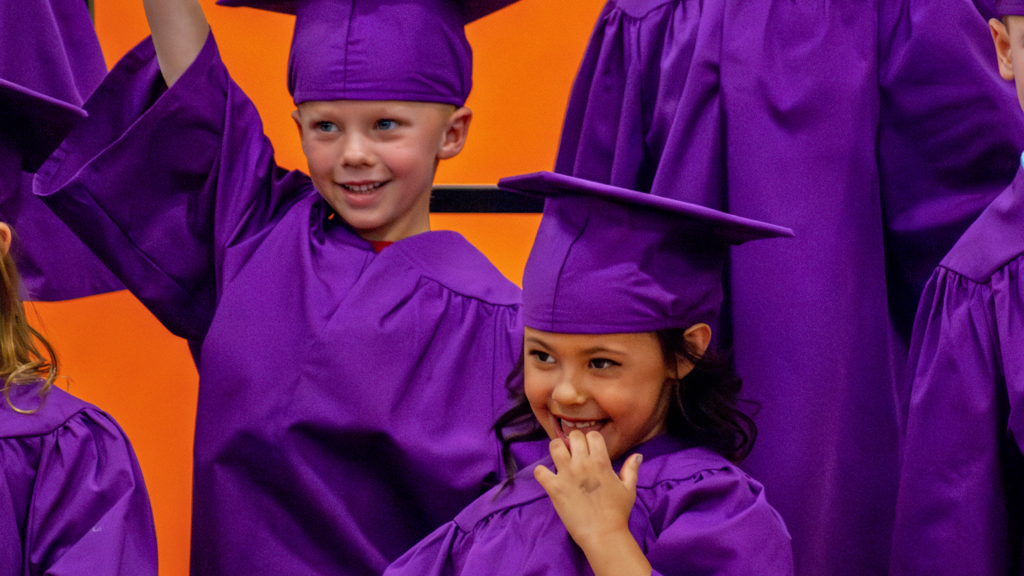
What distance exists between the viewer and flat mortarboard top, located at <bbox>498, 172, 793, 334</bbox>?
1.48 metres

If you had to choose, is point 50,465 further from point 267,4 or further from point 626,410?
point 267,4

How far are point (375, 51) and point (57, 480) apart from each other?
827 mm

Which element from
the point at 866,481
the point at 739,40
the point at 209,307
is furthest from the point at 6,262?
the point at 866,481

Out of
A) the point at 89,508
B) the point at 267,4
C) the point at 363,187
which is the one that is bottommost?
the point at 89,508

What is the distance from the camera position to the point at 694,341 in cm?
155

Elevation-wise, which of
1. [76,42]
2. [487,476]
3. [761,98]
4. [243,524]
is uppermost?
[761,98]

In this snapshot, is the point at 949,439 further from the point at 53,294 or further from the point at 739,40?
the point at 53,294

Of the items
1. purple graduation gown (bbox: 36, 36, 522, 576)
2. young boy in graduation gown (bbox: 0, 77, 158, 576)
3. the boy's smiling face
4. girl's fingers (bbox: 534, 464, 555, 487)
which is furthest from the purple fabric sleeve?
girl's fingers (bbox: 534, 464, 555, 487)

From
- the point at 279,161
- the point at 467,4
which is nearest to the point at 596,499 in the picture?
the point at 467,4

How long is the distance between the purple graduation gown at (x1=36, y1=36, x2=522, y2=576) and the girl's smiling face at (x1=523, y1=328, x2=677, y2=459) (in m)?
0.32

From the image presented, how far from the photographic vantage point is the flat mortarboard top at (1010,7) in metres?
1.53

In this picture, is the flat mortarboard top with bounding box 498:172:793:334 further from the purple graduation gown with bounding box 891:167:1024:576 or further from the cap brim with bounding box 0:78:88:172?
the cap brim with bounding box 0:78:88:172

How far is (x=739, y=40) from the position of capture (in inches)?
72.2

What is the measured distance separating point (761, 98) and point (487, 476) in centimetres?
73
